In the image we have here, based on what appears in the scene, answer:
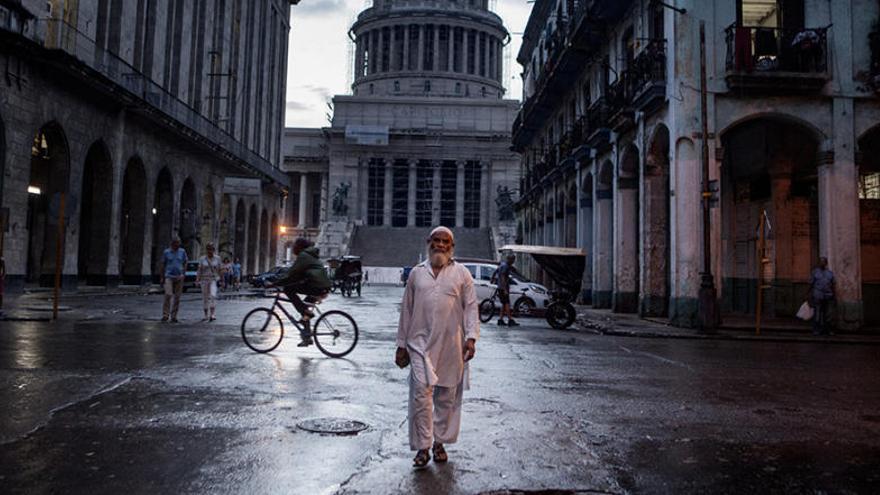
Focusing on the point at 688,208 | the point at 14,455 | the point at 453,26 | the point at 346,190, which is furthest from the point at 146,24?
the point at 453,26

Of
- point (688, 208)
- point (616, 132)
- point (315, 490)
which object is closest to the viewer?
point (315, 490)

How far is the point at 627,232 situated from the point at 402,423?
60.4 feet

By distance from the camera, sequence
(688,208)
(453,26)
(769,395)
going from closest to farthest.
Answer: (769,395) → (688,208) → (453,26)

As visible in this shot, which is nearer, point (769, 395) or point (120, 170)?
point (769, 395)

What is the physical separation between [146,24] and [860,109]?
96.7 ft

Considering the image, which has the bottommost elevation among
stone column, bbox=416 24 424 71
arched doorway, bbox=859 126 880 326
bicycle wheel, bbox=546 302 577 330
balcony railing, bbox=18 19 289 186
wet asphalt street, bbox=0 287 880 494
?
wet asphalt street, bbox=0 287 880 494

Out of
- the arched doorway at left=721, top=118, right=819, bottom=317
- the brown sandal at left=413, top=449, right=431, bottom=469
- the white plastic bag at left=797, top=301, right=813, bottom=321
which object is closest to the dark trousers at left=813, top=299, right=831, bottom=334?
the white plastic bag at left=797, top=301, right=813, bottom=321

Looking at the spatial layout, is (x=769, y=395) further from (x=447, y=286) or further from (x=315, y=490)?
(x=315, y=490)

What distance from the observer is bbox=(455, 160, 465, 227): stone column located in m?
73.7

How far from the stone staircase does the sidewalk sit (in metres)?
38.8

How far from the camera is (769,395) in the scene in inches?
292

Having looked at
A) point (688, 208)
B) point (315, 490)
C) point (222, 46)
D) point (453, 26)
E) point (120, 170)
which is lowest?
point (315, 490)

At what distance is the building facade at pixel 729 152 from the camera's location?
673 inches

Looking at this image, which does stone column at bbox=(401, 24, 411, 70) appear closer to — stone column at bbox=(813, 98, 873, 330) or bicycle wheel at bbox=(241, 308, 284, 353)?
stone column at bbox=(813, 98, 873, 330)
